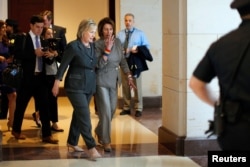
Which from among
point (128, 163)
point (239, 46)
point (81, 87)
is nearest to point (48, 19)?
point (81, 87)

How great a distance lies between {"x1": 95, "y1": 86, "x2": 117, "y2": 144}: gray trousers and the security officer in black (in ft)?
10.5

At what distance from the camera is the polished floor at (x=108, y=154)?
571cm

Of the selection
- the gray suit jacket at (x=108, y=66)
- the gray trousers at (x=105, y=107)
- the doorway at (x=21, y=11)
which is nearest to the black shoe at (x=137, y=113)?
the gray trousers at (x=105, y=107)

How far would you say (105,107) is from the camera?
19.8 feet

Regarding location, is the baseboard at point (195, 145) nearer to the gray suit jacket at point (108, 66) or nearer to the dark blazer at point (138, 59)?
the gray suit jacket at point (108, 66)

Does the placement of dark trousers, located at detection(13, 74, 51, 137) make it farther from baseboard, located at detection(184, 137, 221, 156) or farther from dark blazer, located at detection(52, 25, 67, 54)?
baseboard, located at detection(184, 137, 221, 156)

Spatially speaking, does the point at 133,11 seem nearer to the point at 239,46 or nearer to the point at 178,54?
the point at 178,54

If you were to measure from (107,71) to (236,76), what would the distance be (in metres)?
3.39

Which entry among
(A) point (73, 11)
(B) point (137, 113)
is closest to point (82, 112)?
(B) point (137, 113)

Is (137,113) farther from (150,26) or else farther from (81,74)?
(81,74)

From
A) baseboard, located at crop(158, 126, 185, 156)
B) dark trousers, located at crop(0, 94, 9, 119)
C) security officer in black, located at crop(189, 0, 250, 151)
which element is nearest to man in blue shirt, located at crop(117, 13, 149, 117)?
dark trousers, located at crop(0, 94, 9, 119)

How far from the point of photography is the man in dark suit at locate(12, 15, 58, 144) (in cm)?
656

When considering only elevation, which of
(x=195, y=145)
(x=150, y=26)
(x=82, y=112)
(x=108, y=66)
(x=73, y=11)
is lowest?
(x=195, y=145)

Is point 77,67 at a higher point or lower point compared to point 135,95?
higher
